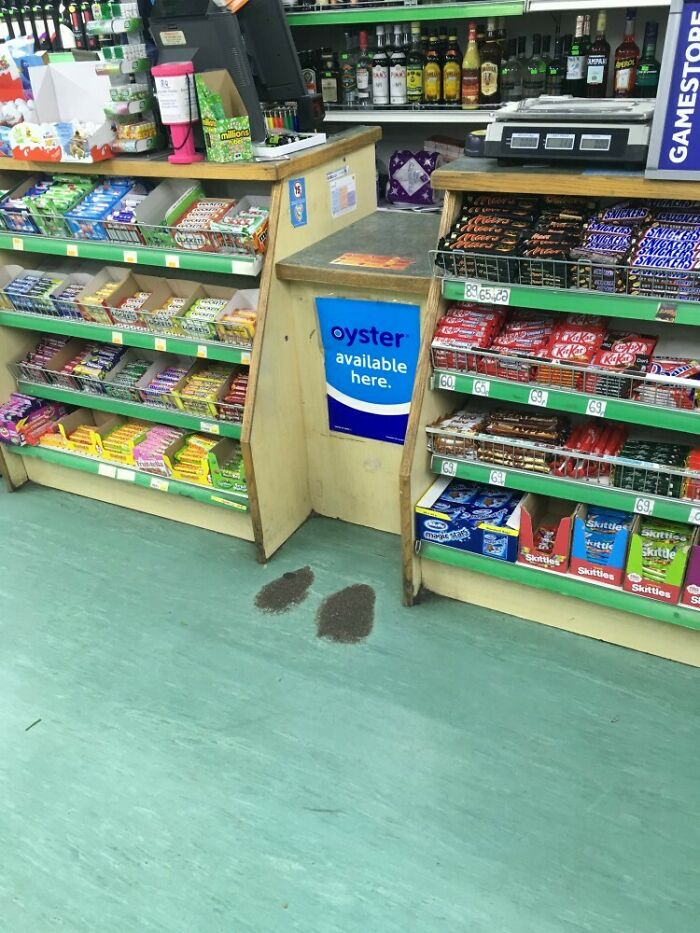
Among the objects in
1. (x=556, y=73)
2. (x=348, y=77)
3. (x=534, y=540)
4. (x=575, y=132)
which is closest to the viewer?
(x=575, y=132)

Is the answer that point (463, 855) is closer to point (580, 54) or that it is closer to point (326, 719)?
point (326, 719)

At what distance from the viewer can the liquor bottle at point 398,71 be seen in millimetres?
3627

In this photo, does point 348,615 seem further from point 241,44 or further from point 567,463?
point 241,44

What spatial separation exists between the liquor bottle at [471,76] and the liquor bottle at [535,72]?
0.22m

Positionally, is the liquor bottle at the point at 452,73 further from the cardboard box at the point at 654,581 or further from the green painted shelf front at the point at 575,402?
the cardboard box at the point at 654,581

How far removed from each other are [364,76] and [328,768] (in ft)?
10.7

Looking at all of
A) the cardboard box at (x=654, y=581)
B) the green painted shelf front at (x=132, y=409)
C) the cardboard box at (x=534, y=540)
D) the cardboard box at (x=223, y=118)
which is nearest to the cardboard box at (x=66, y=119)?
the cardboard box at (x=223, y=118)

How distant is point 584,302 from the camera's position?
215cm

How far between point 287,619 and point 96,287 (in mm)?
1722

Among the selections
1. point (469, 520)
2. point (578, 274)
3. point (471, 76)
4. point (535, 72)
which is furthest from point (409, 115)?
point (469, 520)

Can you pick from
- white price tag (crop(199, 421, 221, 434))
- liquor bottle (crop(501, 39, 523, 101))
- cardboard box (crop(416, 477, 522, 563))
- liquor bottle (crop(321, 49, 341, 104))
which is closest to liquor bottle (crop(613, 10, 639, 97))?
liquor bottle (crop(501, 39, 523, 101))

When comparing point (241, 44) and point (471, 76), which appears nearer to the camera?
point (241, 44)

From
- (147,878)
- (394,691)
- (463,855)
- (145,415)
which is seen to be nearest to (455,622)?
(394,691)

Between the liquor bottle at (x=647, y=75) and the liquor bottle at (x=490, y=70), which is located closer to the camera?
the liquor bottle at (x=647, y=75)
